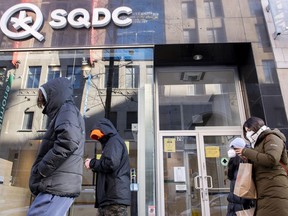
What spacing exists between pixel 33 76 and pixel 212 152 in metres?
3.97

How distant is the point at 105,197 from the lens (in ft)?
9.50

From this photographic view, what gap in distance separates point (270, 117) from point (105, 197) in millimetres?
3176

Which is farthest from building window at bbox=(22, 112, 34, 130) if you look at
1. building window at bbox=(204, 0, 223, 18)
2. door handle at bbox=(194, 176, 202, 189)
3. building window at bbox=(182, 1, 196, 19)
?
building window at bbox=(204, 0, 223, 18)

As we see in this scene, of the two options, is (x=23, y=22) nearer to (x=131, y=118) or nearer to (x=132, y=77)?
(x=132, y=77)

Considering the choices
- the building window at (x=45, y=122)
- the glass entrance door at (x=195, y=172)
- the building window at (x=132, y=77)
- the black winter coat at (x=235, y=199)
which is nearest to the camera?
the black winter coat at (x=235, y=199)

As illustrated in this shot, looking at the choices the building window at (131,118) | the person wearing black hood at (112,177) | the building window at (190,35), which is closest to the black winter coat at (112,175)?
the person wearing black hood at (112,177)

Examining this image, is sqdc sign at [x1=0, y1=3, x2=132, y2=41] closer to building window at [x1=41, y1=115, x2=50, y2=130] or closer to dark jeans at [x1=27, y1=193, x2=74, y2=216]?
building window at [x1=41, y1=115, x2=50, y2=130]

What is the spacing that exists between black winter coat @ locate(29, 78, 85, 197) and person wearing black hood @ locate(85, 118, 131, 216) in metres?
0.60

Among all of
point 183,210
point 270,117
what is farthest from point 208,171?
point 270,117

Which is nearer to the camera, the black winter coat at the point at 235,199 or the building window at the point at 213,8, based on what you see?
the black winter coat at the point at 235,199

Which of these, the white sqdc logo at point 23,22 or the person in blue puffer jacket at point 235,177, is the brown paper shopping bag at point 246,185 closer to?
the person in blue puffer jacket at point 235,177

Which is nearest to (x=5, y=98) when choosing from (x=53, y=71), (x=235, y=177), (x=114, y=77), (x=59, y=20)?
(x=53, y=71)

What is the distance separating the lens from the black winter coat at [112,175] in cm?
289

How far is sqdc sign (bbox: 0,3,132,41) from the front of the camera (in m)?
5.36
